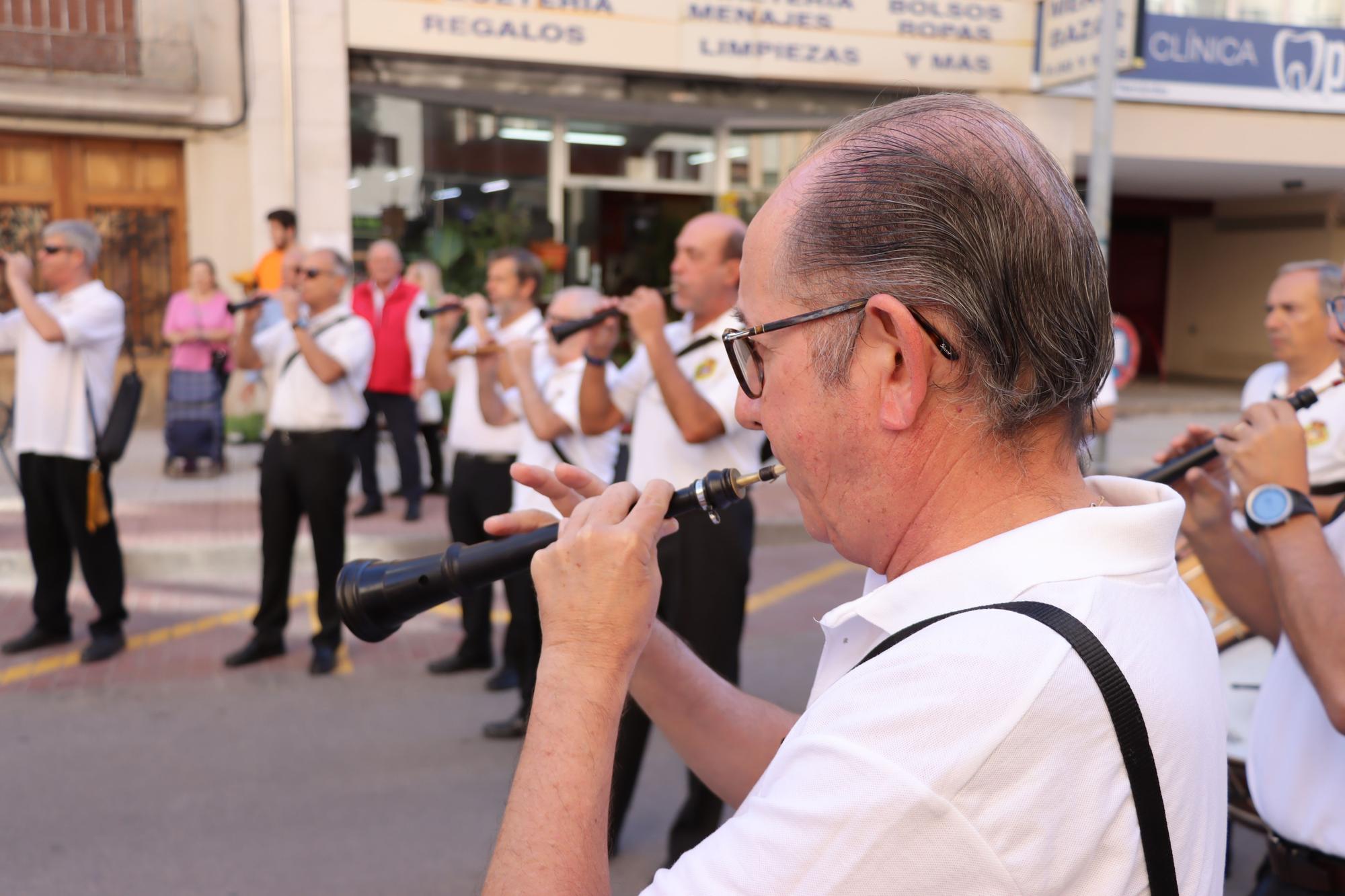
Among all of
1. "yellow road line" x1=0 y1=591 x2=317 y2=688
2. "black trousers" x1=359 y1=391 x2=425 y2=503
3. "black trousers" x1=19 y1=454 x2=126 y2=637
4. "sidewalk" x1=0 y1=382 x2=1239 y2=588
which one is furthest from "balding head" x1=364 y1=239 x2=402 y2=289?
"black trousers" x1=19 y1=454 x2=126 y2=637

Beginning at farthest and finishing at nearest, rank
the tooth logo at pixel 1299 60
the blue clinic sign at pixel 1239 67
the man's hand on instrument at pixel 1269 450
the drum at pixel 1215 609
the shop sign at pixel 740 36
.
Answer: the tooth logo at pixel 1299 60 → the blue clinic sign at pixel 1239 67 → the shop sign at pixel 740 36 → the drum at pixel 1215 609 → the man's hand on instrument at pixel 1269 450

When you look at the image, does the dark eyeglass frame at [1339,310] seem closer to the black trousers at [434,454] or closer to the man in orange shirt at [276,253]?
the man in orange shirt at [276,253]

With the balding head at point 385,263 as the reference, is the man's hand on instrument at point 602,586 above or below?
below

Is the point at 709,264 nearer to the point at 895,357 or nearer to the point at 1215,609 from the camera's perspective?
the point at 1215,609

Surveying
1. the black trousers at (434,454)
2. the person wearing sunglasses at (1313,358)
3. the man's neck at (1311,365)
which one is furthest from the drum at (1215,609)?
the black trousers at (434,454)

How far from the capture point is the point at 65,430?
5461 mm

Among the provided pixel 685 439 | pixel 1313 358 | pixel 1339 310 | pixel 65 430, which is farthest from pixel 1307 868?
pixel 65 430

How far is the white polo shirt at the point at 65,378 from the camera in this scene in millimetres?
5438

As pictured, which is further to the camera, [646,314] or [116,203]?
[116,203]

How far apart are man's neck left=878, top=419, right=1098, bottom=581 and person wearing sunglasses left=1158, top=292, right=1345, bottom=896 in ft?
2.63

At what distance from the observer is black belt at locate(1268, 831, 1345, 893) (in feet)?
5.81

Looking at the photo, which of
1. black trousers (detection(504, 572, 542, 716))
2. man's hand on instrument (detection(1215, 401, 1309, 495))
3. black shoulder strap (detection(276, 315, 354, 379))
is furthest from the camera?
black shoulder strap (detection(276, 315, 354, 379))

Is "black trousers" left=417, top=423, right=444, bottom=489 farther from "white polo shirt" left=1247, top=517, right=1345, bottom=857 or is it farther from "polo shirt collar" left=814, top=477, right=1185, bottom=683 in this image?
"polo shirt collar" left=814, top=477, right=1185, bottom=683

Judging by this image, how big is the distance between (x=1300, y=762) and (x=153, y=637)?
5.40m
